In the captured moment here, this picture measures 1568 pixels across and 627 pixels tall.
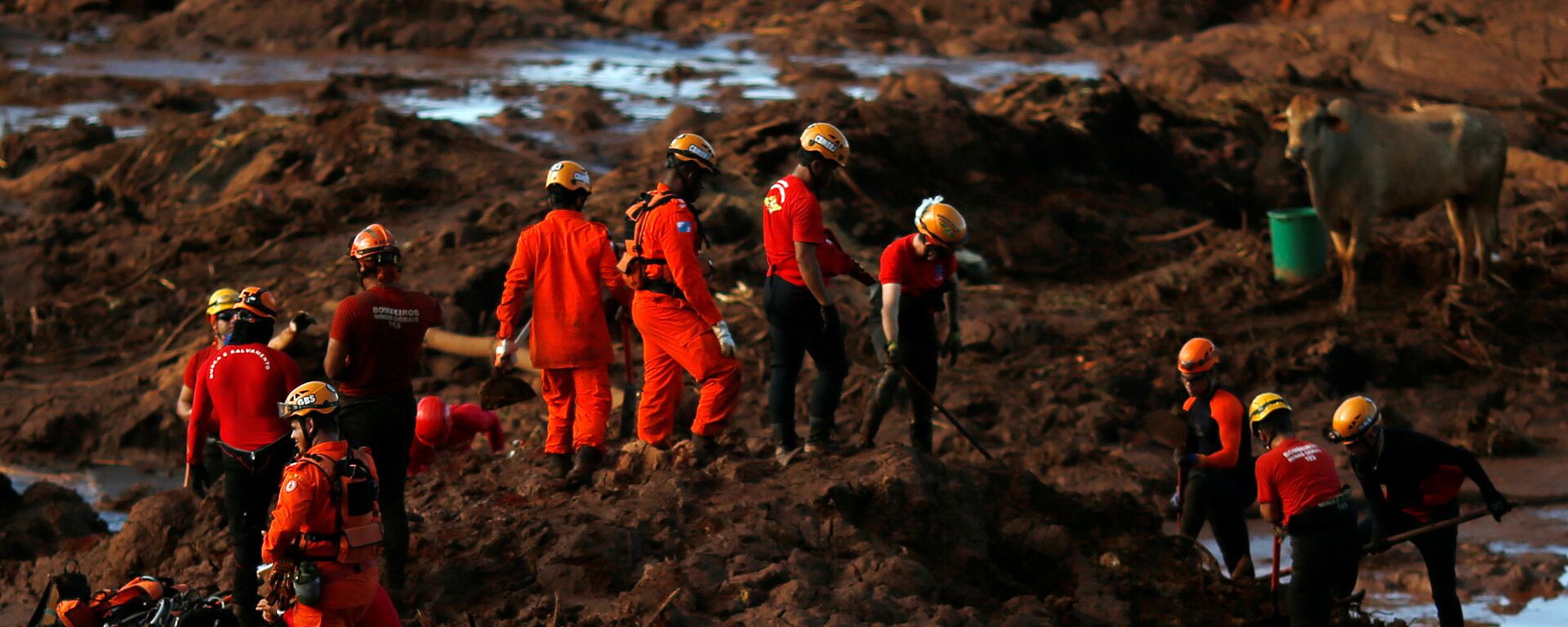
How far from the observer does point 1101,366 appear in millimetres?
14805

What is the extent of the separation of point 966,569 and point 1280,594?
185 centimetres

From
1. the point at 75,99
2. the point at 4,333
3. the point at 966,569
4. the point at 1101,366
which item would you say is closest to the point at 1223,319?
the point at 1101,366

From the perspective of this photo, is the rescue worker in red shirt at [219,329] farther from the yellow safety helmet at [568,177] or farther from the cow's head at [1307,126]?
the cow's head at [1307,126]

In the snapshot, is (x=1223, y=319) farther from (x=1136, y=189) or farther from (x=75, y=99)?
(x=75, y=99)

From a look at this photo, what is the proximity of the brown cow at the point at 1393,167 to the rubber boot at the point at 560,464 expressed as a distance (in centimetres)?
904

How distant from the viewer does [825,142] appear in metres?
8.84

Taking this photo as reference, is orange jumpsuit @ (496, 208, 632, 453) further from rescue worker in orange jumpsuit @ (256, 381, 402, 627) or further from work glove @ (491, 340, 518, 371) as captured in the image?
rescue worker in orange jumpsuit @ (256, 381, 402, 627)

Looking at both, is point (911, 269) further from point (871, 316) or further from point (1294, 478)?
point (1294, 478)

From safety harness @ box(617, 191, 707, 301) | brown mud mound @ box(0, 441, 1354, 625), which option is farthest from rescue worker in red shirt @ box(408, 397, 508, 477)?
safety harness @ box(617, 191, 707, 301)

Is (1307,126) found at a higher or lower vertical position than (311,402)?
lower

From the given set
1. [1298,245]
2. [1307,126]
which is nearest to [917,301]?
[1307,126]

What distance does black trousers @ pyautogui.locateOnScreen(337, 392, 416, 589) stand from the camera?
27.1 ft

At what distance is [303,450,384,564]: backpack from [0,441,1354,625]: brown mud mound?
3.69 ft

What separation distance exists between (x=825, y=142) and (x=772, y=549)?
2.07 metres
